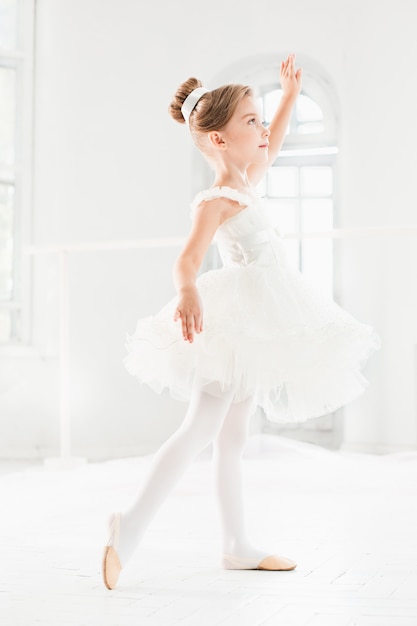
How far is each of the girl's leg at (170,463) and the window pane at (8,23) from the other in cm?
307

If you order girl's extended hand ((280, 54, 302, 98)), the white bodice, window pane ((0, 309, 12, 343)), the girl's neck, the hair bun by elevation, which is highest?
girl's extended hand ((280, 54, 302, 98))

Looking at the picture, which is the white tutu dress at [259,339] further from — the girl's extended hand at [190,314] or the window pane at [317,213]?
the window pane at [317,213]

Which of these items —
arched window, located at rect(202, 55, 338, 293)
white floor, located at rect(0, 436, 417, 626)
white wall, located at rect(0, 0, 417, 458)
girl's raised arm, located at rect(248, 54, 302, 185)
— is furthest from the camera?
arched window, located at rect(202, 55, 338, 293)

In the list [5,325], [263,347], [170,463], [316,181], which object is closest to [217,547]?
[170,463]

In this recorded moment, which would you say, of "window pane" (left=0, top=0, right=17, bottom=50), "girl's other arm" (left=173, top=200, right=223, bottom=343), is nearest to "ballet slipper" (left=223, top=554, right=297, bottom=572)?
"girl's other arm" (left=173, top=200, right=223, bottom=343)

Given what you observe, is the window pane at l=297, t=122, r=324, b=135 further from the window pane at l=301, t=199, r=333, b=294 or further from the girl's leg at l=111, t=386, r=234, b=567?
the girl's leg at l=111, t=386, r=234, b=567

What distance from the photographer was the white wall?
399cm

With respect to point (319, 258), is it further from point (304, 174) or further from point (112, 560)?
point (112, 560)

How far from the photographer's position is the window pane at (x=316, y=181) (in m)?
4.36

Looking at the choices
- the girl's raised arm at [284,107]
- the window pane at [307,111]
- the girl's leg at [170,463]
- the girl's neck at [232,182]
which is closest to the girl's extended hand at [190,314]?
the girl's leg at [170,463]

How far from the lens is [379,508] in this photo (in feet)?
7.82

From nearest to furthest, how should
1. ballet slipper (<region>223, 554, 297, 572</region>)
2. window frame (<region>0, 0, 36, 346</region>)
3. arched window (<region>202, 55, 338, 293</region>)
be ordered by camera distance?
1. ballet slipper (<region>223, 554, 297, 572</region>)
2. window frame (<region>0, 0, 36, 346</region>)
3. arched window (<region>202, 55, 338, 293</region>)

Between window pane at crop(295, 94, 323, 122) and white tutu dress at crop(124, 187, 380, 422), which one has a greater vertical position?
window pane at crop(295, 94, 323, 122)

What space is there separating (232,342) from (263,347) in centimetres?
5
